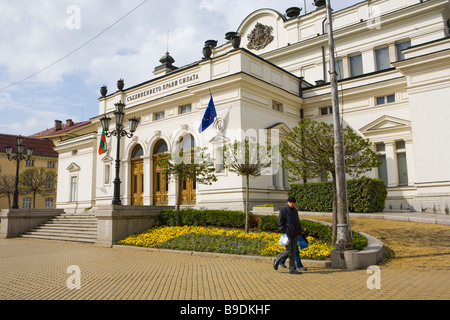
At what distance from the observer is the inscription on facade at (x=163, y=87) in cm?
2233

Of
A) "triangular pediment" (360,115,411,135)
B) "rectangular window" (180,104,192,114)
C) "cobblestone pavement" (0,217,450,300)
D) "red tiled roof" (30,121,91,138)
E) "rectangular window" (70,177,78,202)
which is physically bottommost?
"cobblestone pavement" (0,217,450,300)


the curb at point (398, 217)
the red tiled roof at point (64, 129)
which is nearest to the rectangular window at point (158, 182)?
the curb at point (398, 217)

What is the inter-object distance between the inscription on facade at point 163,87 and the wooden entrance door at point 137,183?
4734 millimetres

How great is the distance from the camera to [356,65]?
2580cm

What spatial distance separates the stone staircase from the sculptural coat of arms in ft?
63.5

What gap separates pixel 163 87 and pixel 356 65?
14126mm

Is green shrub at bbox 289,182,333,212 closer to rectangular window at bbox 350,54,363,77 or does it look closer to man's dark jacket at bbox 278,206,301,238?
man's dark jacket at bbox 278,206,301,238

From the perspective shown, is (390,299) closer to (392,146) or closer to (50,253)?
(50,253)

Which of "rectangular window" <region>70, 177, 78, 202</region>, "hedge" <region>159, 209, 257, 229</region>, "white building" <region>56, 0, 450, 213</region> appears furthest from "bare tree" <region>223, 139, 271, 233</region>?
"rectangular window" <region>70, 177, 78, 202</region>

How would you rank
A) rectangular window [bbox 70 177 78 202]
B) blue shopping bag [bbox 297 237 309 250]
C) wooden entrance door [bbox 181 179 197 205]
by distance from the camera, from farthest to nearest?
rectangular window [bbox 70 177 78 202]
wooden entrance door [bbox 181 179 197 205]
blue shopping bag [bbox 297 237 309 250]

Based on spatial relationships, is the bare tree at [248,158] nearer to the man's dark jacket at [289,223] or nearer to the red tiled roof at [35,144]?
the man's dark jacket at [289,223]

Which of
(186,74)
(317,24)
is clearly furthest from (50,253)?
(317,24)

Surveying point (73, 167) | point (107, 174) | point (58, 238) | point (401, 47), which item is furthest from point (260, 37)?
point (58, 238)

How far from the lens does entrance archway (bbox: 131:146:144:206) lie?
24.2 meters
